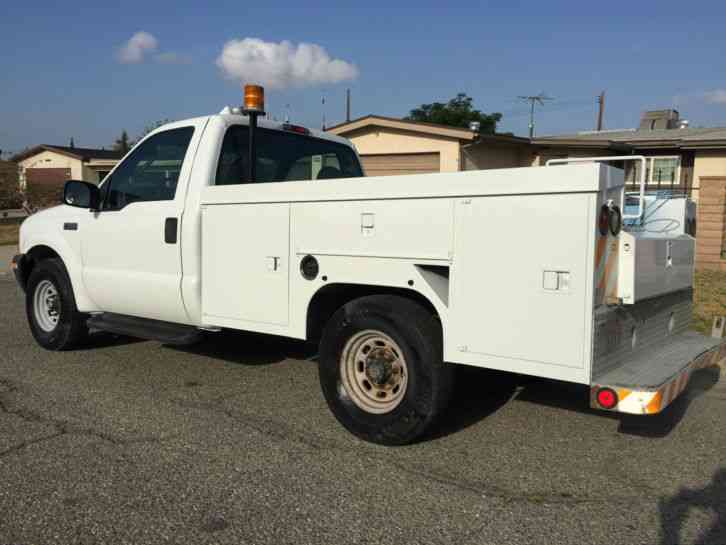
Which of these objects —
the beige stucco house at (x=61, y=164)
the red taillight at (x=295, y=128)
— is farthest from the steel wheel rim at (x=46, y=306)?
the beige stucco house at (x=61, y=164)

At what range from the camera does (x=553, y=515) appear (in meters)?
3.52

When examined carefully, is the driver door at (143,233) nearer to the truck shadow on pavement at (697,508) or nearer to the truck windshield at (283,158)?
the truck windshield at (283,158)

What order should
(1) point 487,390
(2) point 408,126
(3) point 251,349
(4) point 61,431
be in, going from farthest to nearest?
(2) point 408,126
(3) point 251,349
(1) point 487,390
(4) point 61,431

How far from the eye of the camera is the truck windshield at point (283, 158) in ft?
18.9

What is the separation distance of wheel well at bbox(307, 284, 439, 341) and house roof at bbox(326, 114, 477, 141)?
549 inches

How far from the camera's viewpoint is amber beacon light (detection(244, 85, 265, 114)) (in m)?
5.62

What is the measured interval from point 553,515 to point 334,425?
5.77 ft

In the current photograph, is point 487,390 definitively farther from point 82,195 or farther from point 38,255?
point 38,255

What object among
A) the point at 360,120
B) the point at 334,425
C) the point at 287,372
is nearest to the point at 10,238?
the point at 360,120

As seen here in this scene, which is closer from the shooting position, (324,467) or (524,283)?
(524,283)

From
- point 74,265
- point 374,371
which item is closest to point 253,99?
point 74,265

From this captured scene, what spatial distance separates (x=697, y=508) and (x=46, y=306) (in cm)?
606

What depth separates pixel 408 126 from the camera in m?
19.0

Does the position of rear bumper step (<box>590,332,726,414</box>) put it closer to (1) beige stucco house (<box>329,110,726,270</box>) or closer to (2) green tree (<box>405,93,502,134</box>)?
(1) beige stucco house (<box>329,110,726,270</box>)
